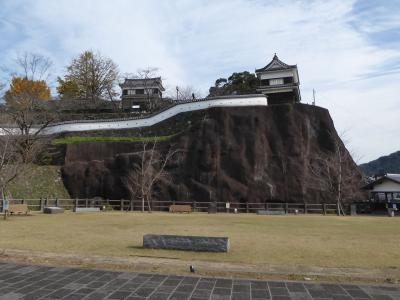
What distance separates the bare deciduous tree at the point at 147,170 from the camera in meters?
28.8

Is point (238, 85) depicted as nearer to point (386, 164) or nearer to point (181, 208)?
point (181, 208)

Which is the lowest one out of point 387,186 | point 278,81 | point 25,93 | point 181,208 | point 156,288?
point 156,288

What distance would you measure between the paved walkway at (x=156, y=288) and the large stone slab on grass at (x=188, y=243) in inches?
88.6

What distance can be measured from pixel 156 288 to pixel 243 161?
→ 83.8 feet

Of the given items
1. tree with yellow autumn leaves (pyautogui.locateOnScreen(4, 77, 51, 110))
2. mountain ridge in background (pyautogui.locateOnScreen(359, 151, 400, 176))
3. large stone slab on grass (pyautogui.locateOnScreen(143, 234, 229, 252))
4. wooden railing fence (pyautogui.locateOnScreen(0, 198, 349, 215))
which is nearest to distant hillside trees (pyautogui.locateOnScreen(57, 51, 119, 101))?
tree with yellow autumn leaves (pyautogui.locateOnScreen(4, 77, 51, 110))

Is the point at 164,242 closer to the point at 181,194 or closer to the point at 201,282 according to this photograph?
the point at 201,282

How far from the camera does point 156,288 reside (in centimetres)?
549

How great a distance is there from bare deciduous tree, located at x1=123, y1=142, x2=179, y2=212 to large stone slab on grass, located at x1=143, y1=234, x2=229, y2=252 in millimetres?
19216

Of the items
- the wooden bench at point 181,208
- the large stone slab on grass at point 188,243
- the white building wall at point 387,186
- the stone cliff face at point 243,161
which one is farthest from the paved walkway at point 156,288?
the white building wall at point 387,186

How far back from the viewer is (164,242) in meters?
8.65

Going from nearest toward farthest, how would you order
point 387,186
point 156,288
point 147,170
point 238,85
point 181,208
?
point 156,288 < point 181,208 < point 147,170 < point 387,186 < point 238,85

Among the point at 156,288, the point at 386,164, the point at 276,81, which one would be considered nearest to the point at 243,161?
the point at 276,81

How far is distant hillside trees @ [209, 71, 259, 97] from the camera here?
4747 centimetres

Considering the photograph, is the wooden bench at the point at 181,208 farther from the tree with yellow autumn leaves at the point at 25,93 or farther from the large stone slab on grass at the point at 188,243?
the tree with yellow autumn leaves at the point at 25,93
